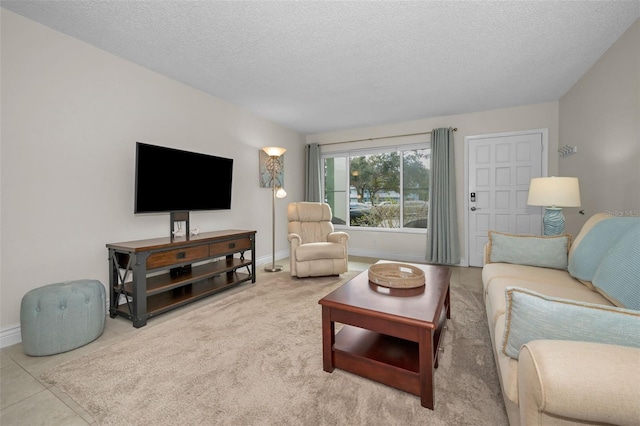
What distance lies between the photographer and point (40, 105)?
2189 millimetres

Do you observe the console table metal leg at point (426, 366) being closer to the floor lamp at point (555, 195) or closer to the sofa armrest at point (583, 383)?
the sofa armrest at point (583, 383)

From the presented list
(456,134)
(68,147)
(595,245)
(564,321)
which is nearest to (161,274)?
(68,147)

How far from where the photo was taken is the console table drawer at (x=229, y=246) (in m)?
3.00

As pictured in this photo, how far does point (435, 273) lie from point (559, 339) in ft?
4.55

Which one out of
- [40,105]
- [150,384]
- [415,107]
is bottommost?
[150,384]

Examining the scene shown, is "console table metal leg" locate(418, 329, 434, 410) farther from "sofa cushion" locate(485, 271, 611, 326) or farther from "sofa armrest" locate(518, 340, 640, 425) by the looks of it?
"sofa armrest" locate(518, 340, 640, 425)

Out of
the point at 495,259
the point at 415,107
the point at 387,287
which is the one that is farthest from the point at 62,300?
the point at 415,107

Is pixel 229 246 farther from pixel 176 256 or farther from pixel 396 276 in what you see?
pixel 396 276

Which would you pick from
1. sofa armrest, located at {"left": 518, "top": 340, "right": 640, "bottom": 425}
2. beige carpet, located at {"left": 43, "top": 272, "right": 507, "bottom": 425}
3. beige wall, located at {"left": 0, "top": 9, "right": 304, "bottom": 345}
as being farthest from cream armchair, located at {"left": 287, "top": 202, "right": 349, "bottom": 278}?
sofa armrest, located at {"left": 518, "top": 340, "right": 640, "bottom": 425}

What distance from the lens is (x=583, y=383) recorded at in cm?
70

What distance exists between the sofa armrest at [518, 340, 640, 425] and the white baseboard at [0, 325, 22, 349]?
3.19 m

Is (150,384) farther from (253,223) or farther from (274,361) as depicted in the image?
(253,223)

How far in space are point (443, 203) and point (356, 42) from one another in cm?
297

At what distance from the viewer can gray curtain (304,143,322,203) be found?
5523mm
